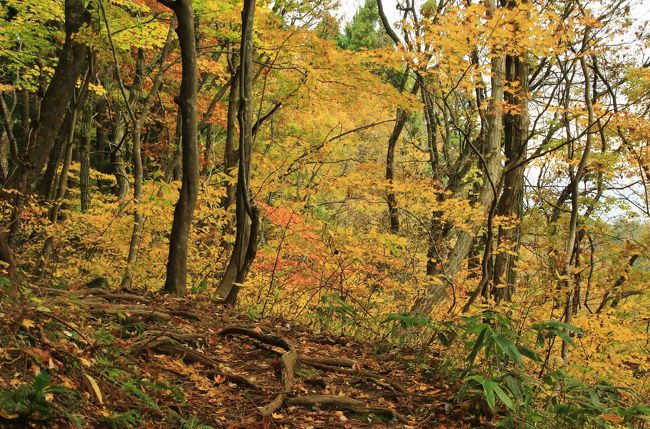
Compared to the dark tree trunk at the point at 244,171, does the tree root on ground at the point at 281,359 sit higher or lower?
lower

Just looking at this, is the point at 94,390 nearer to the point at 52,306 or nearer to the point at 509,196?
the point at 52,306

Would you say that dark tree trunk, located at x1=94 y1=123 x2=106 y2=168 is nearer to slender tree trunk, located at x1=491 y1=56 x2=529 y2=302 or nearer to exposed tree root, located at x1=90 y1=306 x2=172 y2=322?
slender tree trunk, located at x1=491 y1=56 x2=529 y2=302

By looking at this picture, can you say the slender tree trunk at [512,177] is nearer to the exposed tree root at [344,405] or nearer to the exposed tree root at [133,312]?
the exposed tree root at [344,405]

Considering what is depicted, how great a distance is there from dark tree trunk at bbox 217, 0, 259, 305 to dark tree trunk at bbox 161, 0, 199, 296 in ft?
1.75

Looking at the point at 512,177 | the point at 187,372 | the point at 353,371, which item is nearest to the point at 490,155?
the point at 512,177

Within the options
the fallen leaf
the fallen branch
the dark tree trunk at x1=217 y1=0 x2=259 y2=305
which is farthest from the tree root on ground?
the dark tree trunk at x1=217 y1=0 x2=259 y2=305

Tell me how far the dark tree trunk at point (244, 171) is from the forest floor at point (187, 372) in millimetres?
652

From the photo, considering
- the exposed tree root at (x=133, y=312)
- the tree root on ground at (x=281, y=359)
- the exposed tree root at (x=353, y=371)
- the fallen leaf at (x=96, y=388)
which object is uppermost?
the fallen leaf at (x=96, y=388)

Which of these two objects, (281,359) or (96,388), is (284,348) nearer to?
(281,359)

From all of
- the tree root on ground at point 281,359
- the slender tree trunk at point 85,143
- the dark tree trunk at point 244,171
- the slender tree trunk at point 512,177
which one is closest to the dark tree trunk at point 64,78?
the dark tree trunk at point 244,171

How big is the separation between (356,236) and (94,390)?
583cm

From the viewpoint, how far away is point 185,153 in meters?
6.26

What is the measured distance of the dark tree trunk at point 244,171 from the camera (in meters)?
A: 6.20

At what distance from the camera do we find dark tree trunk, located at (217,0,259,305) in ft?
20.4
